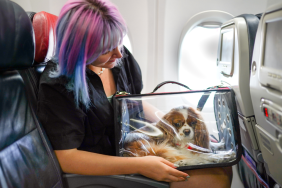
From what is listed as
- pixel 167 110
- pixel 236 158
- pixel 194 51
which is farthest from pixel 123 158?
pixel 194 51

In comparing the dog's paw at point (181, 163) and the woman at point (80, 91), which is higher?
the woman at point (80, 91)

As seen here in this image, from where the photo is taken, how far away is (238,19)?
1.22 meters

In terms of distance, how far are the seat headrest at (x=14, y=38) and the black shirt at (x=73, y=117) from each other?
0.13 metres

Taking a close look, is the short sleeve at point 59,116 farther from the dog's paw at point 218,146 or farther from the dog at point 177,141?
the dog's paw at point 218,146

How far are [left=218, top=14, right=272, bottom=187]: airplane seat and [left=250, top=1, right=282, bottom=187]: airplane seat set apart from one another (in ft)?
0.46

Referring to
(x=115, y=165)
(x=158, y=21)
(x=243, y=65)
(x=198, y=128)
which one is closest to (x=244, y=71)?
(x=243, y=65)

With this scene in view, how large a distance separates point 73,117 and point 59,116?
6cm

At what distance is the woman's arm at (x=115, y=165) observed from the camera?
36.8 inches

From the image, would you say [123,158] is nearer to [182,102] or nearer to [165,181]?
[165,181]

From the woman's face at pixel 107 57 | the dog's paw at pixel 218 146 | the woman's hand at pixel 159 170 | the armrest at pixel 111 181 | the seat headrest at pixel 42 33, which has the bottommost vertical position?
the armrest at pixel 111 181

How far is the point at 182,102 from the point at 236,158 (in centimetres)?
34

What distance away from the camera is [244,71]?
119 centimetres

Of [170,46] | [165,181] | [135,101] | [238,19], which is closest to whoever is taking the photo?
[165,181]

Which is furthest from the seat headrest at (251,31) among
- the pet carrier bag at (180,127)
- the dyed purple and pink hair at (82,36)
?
the dyed purple and pink hair at (82,36)
